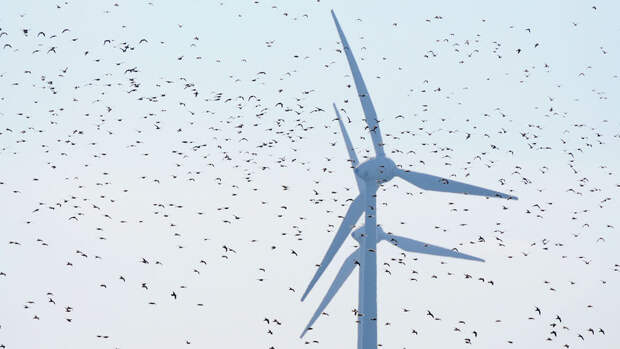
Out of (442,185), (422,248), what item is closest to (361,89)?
(442,185)

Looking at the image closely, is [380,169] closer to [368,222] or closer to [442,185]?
[368,222]

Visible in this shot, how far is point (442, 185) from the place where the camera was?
3132 inches

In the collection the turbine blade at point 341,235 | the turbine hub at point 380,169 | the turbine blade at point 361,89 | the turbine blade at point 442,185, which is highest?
the turbine blade at point 361,89

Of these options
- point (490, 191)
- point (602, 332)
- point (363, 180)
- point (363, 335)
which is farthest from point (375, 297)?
point (602, 332)

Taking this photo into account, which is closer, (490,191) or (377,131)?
(490,191)

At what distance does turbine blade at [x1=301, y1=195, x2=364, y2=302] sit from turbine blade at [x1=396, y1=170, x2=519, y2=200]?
19.6 feet

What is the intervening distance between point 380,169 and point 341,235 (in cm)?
795

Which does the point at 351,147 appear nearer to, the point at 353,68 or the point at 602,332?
the point at 353,68

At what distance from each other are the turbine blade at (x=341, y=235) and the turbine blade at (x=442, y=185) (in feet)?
19.6

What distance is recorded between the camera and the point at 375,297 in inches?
3413

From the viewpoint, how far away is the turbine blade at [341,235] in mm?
79188

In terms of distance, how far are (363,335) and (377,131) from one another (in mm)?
19469

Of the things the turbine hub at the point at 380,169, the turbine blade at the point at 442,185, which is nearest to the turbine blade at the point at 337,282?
the turbine hub at the point at 380,169

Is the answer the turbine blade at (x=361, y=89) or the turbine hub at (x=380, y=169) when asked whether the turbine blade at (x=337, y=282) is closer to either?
the turbine hub at (x=380, y=169)
